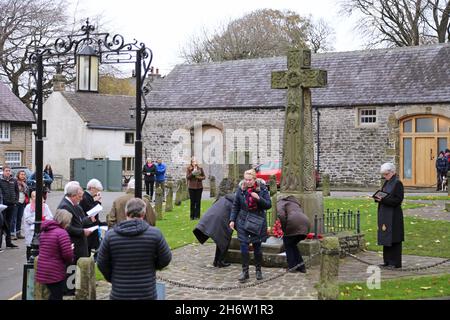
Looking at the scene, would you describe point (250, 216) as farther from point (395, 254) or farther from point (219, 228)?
point (395, 254)

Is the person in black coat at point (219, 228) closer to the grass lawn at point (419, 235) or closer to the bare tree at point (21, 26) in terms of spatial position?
the grass lawn at point (419, 235)

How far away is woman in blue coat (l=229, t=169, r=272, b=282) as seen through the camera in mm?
10625

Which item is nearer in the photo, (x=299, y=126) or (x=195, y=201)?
(x=299, y=126)

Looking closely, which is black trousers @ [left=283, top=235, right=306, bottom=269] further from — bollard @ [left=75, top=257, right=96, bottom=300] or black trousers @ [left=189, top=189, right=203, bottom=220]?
black trousers @ [left=189, top=189, right=203, bottom=220]

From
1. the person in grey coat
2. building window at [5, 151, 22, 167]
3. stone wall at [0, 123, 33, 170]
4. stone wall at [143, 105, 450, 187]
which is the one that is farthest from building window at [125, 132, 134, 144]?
the person in grey coat

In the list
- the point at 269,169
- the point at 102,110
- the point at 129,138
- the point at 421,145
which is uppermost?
the point at 102,110

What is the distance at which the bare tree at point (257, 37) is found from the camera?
5409 cm

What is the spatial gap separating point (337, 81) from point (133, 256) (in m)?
26.8

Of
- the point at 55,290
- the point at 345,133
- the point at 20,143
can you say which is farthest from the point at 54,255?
the point at 20,143

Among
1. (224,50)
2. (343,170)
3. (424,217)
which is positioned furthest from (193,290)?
(224,50)

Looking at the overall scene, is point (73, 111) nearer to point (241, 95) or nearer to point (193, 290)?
point (241, 95)

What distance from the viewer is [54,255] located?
8.01 m

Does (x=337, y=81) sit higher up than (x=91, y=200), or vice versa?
(x=337, y=81)

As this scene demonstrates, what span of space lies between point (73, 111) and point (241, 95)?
13378 millimetres
